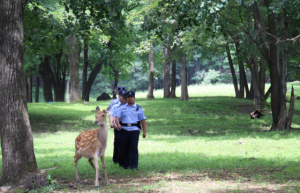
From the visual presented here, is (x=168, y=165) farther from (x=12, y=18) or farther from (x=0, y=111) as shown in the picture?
(x=12, y=18)

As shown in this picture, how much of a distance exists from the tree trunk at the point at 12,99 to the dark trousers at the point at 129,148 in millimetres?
2426

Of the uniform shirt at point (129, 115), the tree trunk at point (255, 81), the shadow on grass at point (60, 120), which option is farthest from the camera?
the tree trunk at point (255, 81)

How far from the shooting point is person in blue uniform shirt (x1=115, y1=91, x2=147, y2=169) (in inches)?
370

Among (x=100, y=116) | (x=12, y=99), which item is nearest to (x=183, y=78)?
(x=100, y=116)

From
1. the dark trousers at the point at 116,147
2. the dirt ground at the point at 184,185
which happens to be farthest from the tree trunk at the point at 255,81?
the dirt ground at the point at 184,185

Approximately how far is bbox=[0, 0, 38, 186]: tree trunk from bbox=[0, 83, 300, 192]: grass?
120 cm

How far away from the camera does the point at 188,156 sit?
11.8 m

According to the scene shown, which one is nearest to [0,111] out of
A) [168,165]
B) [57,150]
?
[168,165]

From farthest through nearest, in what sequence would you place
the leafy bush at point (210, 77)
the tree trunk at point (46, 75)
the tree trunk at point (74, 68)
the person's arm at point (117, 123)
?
the leafy bush at point (210, 77), the tree trunk at point (46, 75), the tree trunk at point (74, 68), the person's arm at point (117, 123)

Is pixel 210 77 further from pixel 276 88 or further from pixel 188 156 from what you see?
pixel 188 156

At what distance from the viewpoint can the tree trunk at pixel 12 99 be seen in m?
8.03

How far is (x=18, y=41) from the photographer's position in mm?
8164

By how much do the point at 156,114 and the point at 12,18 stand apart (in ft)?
61.2

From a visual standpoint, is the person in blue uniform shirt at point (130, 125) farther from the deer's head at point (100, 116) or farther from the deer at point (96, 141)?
the deer's head at point (100, 116)
